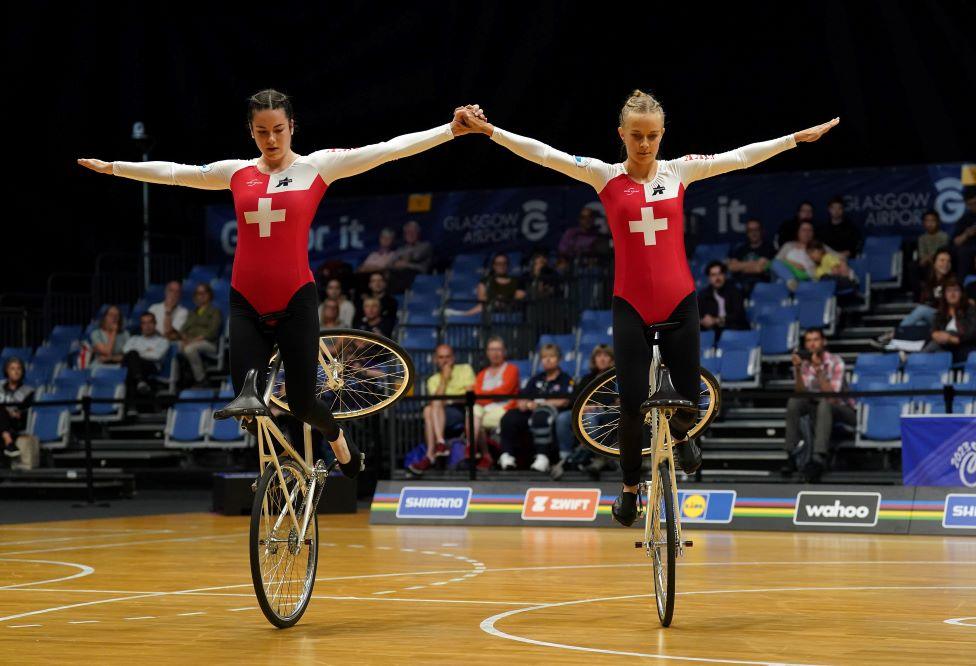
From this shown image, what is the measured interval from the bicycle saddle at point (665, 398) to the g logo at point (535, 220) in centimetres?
1183

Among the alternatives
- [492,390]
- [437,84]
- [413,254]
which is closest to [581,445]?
[492,390]

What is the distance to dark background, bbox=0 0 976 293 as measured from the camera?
53.6 feet

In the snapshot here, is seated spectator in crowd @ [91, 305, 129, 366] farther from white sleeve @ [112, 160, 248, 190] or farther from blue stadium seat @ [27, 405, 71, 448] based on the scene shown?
white sleeve @ [112, 160, 248, 190]

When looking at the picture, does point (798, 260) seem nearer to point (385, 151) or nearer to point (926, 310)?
point (926, 310)

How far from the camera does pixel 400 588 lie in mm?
7594

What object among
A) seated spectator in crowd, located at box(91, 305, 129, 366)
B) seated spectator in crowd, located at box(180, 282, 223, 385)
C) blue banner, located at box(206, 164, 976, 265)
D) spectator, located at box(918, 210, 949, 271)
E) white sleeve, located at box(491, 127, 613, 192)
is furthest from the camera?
seated spectator in crowd, located at box(91, 305, 129, 366)

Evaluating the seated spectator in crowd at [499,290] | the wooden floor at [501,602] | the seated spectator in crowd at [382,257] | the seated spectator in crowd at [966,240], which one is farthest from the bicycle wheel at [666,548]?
the seated spectator in crowd at [382,257]

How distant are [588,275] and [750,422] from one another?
303 centimetres

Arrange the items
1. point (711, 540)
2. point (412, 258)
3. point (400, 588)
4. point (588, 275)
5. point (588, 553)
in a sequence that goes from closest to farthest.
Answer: point (400, 588) → point (588, 553) → point (711, 540) → point (588, 275) → point (412, 258)

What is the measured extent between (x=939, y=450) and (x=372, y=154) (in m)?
6.32

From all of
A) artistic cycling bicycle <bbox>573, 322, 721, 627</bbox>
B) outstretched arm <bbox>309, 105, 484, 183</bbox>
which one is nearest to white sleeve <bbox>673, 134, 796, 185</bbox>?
artistic cycling bicycle <bbox>573, 322, 721, 627</bbox>

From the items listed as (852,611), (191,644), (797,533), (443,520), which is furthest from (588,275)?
(191,644)

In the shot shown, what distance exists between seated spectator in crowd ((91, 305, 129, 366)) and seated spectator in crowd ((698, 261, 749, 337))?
745 centimetres

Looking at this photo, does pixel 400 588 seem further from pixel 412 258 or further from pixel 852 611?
pixel 412 258
